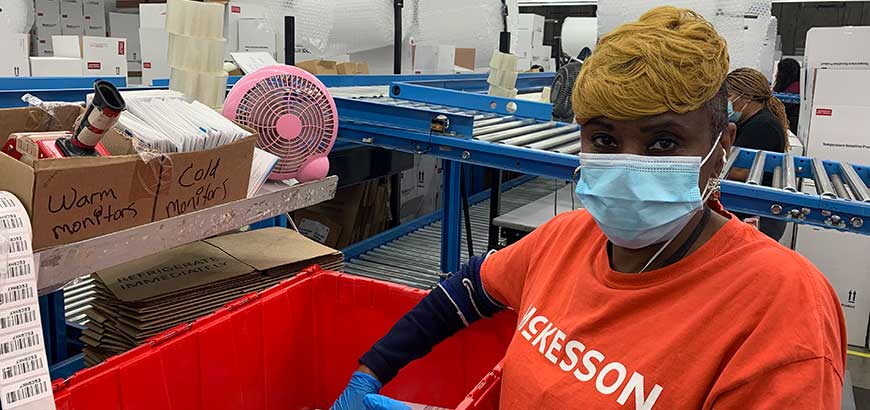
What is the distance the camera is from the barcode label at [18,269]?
96 centimetres

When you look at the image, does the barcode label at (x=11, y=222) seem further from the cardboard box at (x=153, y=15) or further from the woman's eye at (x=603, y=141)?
the cardboard box at (x=153, y=15)

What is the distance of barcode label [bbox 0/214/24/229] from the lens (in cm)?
98

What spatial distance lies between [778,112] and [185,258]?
10.2 ft

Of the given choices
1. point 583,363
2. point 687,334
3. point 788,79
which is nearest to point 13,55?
point 583,363

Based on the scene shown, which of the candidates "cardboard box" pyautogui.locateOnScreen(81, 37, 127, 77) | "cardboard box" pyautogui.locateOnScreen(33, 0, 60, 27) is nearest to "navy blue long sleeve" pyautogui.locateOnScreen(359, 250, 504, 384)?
"cardboard box" pyautogui.locateOnScreen(81, 37, 127, 77)

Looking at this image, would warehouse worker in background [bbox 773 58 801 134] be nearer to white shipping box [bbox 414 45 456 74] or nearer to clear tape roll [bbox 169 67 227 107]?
white shipping box [bbox 414 45 456 74]

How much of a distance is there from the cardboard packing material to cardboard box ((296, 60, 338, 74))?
2.42 meters

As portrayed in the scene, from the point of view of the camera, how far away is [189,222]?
133 centimetres

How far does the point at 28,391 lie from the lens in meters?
0.95

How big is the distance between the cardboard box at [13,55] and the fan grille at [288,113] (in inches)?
100

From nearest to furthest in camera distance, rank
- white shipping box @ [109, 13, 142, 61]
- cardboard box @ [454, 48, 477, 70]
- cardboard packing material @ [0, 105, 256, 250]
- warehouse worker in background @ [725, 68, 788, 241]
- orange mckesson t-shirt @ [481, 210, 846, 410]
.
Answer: orange mckesson t-shirt @ [481, 210, 846, 410] → cardboard packing material @ [0, 105, 256, 250] → warehouse worker in background @ [725, 68, 788, 241] → cardboard box @ [454, 48, 477, 70] → white shipping box @ [109, 13, 142, 61]

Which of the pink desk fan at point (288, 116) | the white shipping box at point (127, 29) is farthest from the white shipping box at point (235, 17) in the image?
the white shipping box at point (127, 29)

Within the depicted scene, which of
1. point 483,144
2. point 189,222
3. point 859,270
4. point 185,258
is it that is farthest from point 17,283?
point 859,270

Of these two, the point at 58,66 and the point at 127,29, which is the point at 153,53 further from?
the point at 127,29
